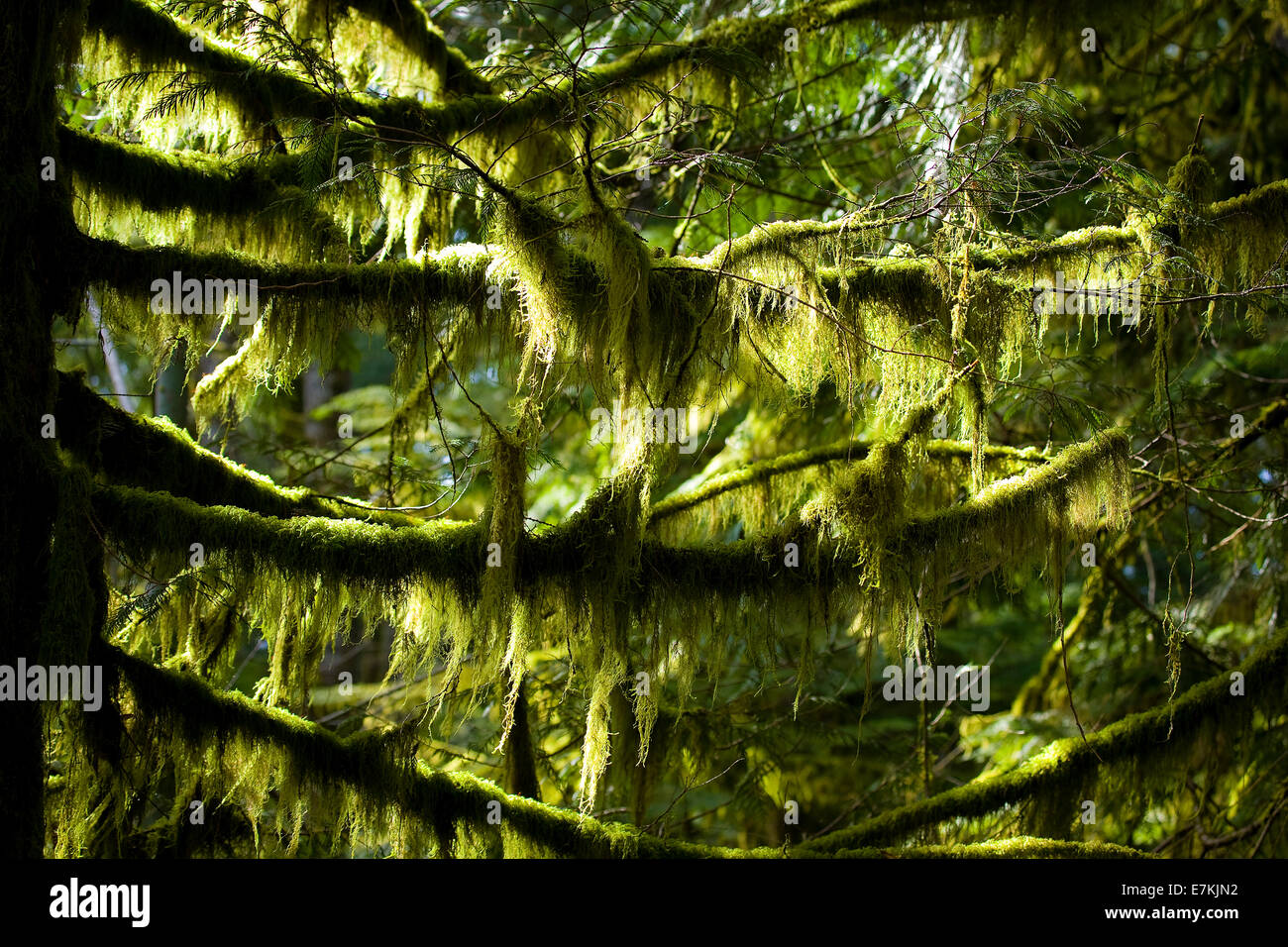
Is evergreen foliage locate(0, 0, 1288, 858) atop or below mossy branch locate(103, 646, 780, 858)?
atop

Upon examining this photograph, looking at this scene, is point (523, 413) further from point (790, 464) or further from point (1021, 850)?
point (1021, 850)

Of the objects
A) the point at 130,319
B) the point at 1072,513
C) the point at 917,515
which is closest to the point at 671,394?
the point at 917,515

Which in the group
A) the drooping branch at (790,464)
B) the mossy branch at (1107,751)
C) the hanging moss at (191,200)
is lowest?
the mossy branch at (1107,751)

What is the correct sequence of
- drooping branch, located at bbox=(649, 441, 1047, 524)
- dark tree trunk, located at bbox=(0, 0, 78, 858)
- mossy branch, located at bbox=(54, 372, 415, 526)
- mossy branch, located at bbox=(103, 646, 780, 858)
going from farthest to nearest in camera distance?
drooping branch, located at bbox=(649, 441, 1047, 524), mossy branch, located at bbox=(54, 372, 415, 526), mossy branch, located at bbox=(103, 646, 780, 858), dark tree trunk, located at bbox=(0, 0, 78, 858)

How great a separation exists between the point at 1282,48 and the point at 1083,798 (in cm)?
485

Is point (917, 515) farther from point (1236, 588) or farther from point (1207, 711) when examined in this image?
point (1236, 588)

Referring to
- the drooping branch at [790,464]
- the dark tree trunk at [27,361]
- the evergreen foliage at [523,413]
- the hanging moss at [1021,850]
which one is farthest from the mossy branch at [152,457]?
the hanging moss at [1021,850]

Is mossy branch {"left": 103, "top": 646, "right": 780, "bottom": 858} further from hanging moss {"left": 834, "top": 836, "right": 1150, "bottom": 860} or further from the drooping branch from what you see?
the drooping branch

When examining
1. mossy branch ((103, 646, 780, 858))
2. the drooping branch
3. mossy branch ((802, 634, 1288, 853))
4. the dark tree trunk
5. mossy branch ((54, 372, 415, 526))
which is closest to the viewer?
the dark tree trunk

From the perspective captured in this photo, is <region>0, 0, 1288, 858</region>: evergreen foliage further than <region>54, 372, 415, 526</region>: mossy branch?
No

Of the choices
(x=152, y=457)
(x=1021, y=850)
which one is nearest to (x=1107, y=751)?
(x=1021, y=850)

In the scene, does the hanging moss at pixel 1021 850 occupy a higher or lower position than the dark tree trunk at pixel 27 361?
lower

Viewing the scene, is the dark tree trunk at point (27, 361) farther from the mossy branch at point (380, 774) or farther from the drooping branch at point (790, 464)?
the drooping branch at point (790, 464)

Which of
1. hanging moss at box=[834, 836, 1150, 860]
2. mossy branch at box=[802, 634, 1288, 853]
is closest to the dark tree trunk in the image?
hanging moss at box=[834, 836, 1150, 860]
